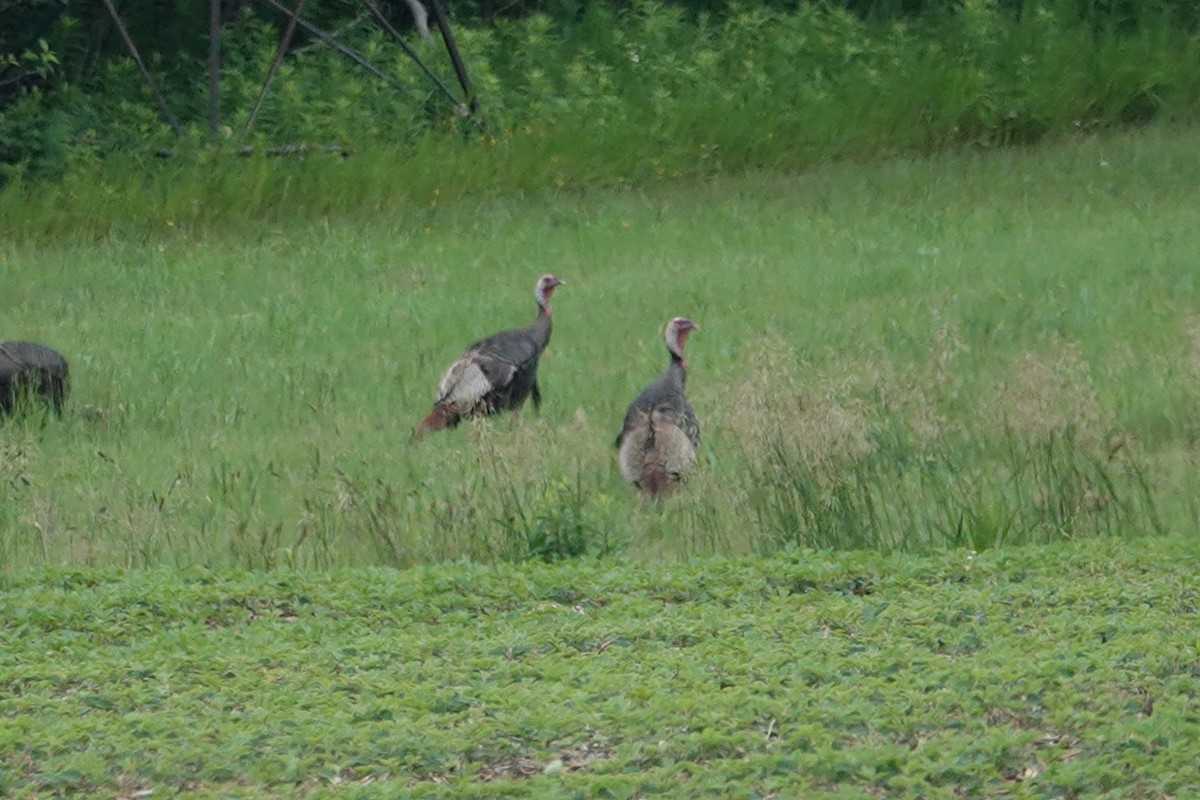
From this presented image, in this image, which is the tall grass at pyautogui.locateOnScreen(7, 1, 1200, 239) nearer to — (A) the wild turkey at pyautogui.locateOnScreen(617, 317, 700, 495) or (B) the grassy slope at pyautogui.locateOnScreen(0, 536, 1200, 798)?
(A) the wild turkey at pyautogui.locateOnScreen(617, 317, 700, 495)

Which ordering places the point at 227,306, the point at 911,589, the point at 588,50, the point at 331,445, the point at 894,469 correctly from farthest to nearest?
1. the point at 588,50
2. the point at 227,306
3. the point at 331,445
4. the point at 894,469
5. the point at 911,589

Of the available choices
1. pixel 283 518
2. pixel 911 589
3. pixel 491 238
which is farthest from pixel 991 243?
pixel 911 589

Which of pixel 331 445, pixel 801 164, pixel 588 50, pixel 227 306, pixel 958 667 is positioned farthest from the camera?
pixel 588 50

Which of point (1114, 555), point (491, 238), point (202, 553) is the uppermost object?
point (1114, 555)

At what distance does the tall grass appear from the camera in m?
21.5

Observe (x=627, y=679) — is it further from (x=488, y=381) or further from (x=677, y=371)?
(x=488, y=381)

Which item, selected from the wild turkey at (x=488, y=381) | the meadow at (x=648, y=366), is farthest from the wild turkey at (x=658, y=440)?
the wild turkey at (x=488, y=381)

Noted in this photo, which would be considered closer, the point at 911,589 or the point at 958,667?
the point at 958,667

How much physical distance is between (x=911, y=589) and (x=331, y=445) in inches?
207

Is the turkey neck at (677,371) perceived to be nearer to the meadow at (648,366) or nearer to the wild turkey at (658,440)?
the wild turkey at (658,440)

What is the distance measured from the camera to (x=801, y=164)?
2322 centimetres

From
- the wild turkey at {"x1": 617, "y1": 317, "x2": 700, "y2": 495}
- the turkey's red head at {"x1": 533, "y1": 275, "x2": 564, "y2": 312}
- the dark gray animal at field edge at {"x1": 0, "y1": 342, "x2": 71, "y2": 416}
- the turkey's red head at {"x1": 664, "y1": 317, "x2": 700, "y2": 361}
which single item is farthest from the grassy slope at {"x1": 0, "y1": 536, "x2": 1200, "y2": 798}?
the turkey's red head at {"x1": 533, "y1": 275, "x2": 564, "y2": 312}

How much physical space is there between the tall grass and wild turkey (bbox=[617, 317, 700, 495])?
1059cm

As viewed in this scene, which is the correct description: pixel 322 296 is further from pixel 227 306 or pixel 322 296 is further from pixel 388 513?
pixel 388 513
